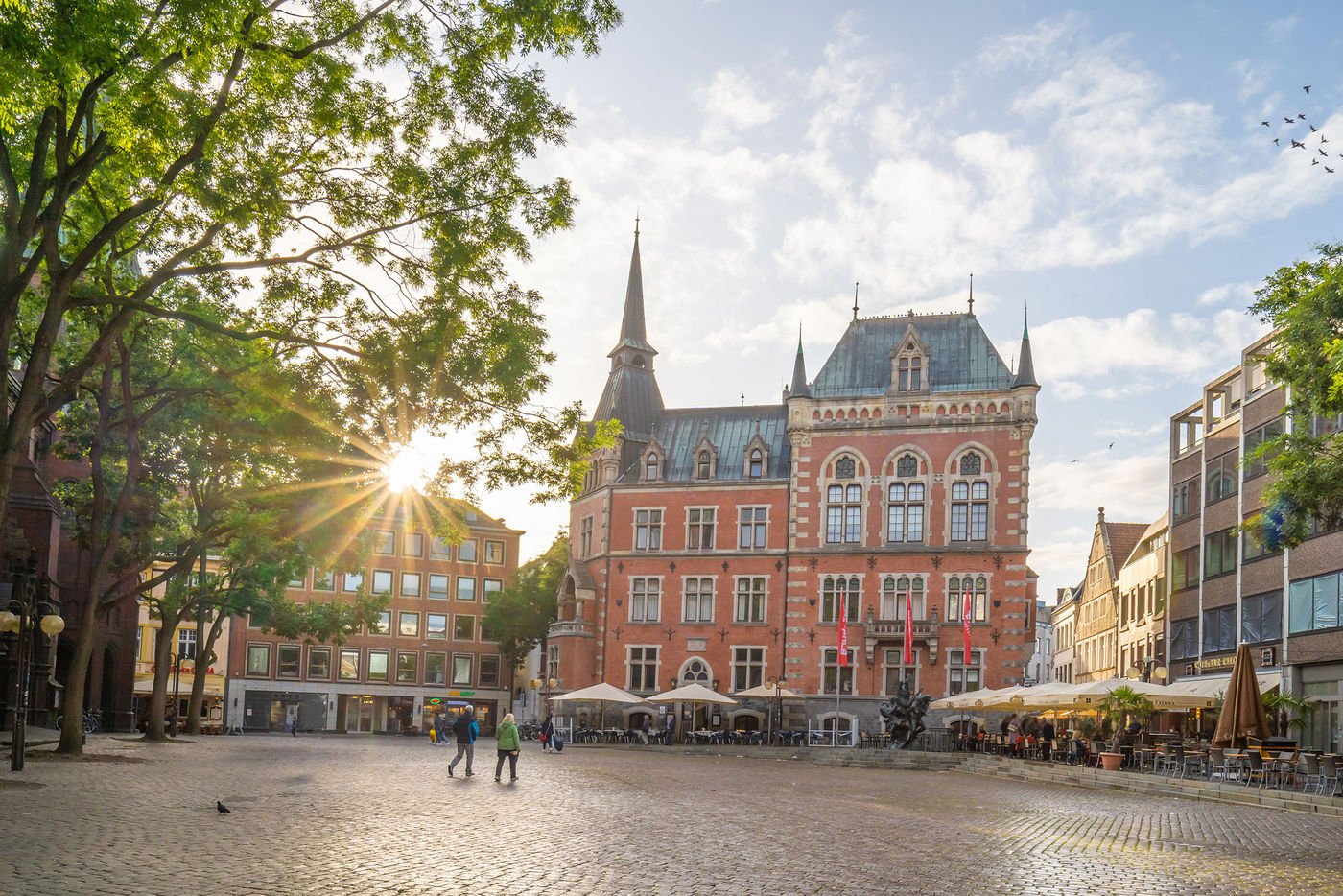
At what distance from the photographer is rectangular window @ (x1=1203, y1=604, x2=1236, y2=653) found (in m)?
43.9

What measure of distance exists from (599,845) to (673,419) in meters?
51.2

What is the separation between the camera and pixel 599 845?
1430 centimetres

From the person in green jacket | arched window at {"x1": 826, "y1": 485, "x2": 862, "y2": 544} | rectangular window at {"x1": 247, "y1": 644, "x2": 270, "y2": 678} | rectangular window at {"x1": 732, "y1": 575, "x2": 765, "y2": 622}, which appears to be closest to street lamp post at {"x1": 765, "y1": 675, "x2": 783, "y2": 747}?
rectangular window at {"x1": 732, "y1": 575, "x2": 765, "y2": 622}

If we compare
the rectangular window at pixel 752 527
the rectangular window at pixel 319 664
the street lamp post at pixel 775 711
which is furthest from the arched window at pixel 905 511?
the rectangular window at pixel 319 664

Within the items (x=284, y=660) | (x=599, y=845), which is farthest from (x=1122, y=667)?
(x=599, y=845)

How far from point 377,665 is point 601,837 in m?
64.4

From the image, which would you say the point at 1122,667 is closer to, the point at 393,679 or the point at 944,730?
the point at 944,730

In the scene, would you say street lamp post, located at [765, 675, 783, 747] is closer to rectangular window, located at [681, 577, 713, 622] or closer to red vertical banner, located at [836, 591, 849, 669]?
red vertical banner, located at [836, 591, 849, 669]

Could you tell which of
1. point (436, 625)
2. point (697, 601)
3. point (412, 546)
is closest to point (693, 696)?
point (697, 601)

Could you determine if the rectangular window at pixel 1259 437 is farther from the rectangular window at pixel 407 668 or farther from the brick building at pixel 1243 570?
the rectangular window at pixel 407 668

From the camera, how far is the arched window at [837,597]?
186 ft

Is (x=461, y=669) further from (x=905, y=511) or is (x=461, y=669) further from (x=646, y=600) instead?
(x=905, y=511)

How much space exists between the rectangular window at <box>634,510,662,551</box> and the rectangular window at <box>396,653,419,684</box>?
75.4ft

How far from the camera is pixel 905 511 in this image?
56.8m
